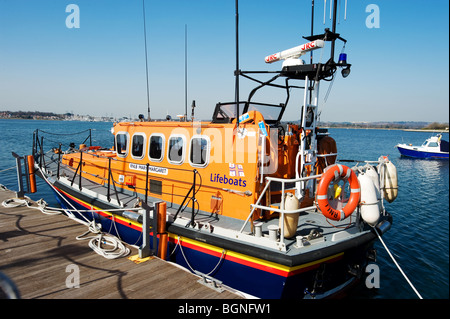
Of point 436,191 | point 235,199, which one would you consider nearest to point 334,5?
point 235,199

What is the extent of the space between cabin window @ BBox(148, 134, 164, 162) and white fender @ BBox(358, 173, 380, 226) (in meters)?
4.45

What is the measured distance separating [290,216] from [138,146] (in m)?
4.60

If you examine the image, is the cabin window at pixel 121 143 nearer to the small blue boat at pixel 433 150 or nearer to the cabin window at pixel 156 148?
the cabin window at pixel 156 148

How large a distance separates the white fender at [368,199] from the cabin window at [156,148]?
4.45 metres

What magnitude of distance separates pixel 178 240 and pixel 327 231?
2917 mm

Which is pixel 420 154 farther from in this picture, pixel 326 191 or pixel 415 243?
pixel 326 191

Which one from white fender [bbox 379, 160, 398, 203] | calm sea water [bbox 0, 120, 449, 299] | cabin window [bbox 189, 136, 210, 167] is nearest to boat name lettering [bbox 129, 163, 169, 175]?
cabin window [bbox 189, 136, 210, 167]

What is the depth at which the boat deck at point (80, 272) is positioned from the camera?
13.7 feet

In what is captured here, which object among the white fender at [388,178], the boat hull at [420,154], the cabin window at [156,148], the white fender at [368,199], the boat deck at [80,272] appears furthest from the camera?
the boat hull at [420,154]

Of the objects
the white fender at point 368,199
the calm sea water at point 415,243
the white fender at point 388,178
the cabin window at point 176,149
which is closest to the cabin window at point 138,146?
the cabin window at point 176,149

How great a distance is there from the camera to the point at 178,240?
Result: 5.45 m

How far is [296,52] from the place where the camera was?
18.3 ft
